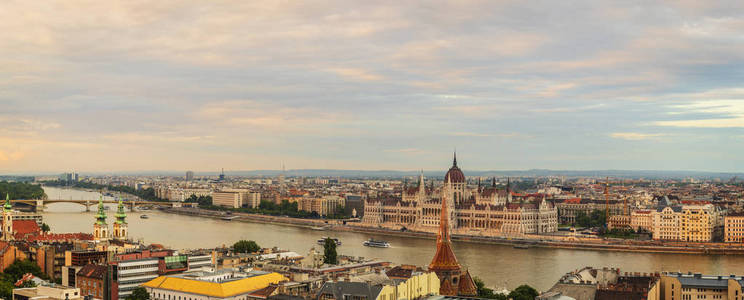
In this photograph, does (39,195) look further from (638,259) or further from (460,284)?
(460,284)

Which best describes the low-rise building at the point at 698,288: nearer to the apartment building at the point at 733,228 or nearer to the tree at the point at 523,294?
the tree at the point at 523,294

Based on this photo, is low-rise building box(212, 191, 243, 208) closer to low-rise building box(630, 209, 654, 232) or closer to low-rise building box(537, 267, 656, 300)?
low-rise building box(630, 209, 654, 232)

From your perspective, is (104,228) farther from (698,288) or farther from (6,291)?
(698,288)

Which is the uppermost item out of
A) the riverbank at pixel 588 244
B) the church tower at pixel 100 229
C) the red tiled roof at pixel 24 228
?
the church tower at pixel 100 229

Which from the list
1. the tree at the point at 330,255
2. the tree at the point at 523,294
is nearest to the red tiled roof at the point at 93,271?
the tree at the point at 330,255

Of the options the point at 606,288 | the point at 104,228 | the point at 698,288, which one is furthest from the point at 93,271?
the point at 698,288

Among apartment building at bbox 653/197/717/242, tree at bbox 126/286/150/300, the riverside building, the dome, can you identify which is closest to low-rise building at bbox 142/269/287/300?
tree at bbox 126/286/150/300
